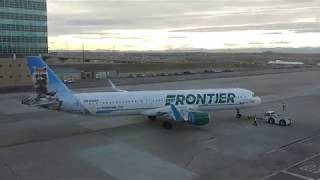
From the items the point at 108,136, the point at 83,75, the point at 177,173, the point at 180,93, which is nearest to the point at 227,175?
the point at 177,173

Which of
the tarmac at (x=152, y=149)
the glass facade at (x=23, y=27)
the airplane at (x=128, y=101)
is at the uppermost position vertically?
the glass facade at (x=23, y=27)

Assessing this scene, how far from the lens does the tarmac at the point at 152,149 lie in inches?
852

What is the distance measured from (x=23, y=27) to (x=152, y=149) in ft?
318

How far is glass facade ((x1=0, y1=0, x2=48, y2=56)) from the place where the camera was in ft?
355

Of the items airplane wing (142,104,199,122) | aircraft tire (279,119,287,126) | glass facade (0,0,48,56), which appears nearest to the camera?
airplane wing (142,104,199,122)

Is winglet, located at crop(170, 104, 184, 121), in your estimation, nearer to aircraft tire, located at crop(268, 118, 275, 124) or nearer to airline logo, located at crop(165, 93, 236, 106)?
airline logo, located at crop(165, 93, 236, 106)

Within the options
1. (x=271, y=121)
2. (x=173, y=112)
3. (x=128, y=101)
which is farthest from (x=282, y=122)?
(x=128, y=101)

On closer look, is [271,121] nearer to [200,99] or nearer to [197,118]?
[200,99]

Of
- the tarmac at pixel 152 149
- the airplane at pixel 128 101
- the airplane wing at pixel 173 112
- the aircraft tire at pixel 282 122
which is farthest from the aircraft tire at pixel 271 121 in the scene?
the airplane wing at pixel 173 112

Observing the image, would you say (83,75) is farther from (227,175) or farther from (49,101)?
(227,175)

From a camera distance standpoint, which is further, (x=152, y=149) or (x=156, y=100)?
(x=156, y=100)

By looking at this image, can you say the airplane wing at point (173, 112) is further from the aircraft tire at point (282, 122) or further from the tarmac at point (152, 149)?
the aircraft tire at point (282, 122)

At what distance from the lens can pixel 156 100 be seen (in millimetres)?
35562

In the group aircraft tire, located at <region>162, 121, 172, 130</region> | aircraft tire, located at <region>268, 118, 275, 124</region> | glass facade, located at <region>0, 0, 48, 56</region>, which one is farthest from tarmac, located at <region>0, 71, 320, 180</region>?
glass facade, located at <region>0, 0, 48, 56</region>
